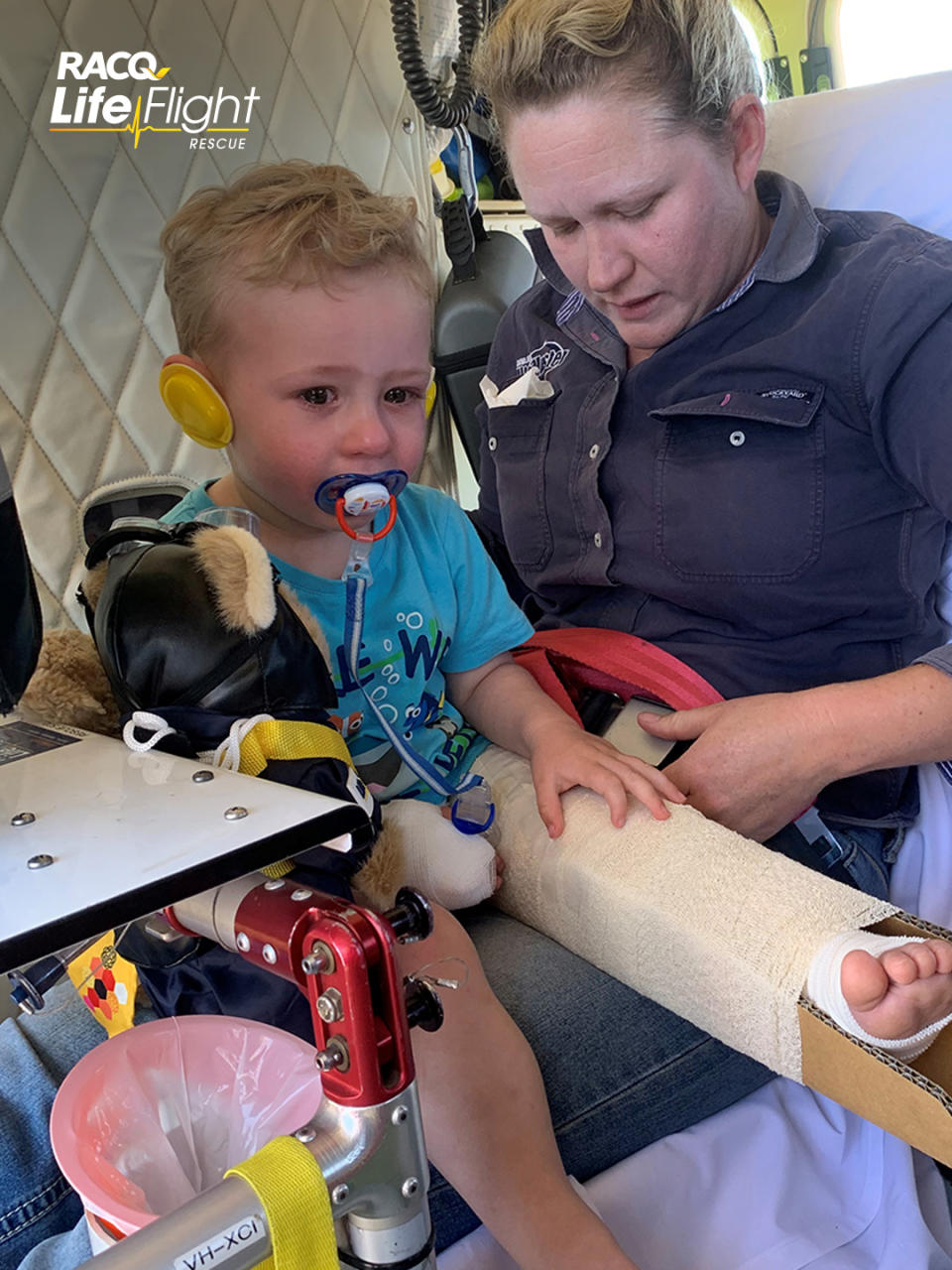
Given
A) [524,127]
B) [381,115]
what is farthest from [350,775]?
[381,115]

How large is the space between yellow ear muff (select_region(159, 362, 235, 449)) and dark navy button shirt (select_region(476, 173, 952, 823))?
46 centimetres

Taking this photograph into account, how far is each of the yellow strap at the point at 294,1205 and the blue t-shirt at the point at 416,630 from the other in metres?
0.50

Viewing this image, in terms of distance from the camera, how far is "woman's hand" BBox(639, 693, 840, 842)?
1.01 meters

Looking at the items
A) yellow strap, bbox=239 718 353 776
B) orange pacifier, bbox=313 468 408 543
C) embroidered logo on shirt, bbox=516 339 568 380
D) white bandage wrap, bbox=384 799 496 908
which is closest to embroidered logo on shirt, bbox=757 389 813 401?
embroidered logo on shirt, bbox=516 339 568 380

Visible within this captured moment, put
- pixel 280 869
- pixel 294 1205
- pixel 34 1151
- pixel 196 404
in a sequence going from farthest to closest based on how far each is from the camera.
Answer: pixel 196 404 < pixel 34 1151 < pixel 280 869 < pixel 294 1205

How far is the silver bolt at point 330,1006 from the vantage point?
54cm

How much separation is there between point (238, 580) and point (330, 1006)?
28 cm

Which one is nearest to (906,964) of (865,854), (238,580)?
(865,854)

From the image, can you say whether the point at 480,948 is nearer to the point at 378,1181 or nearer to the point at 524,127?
the point at 378,1181

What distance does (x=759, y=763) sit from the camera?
102 cm

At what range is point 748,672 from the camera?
1.17m

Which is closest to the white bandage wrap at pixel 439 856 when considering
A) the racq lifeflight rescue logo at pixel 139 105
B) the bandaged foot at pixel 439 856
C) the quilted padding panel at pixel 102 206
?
the bandaged foot at pixel 439 856

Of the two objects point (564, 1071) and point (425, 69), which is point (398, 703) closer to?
point (564, 1071)

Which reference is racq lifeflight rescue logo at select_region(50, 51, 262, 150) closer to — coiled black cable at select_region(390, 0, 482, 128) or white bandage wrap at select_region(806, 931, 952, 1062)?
coiled black cable at select_region(390, 0, 482, 128)
